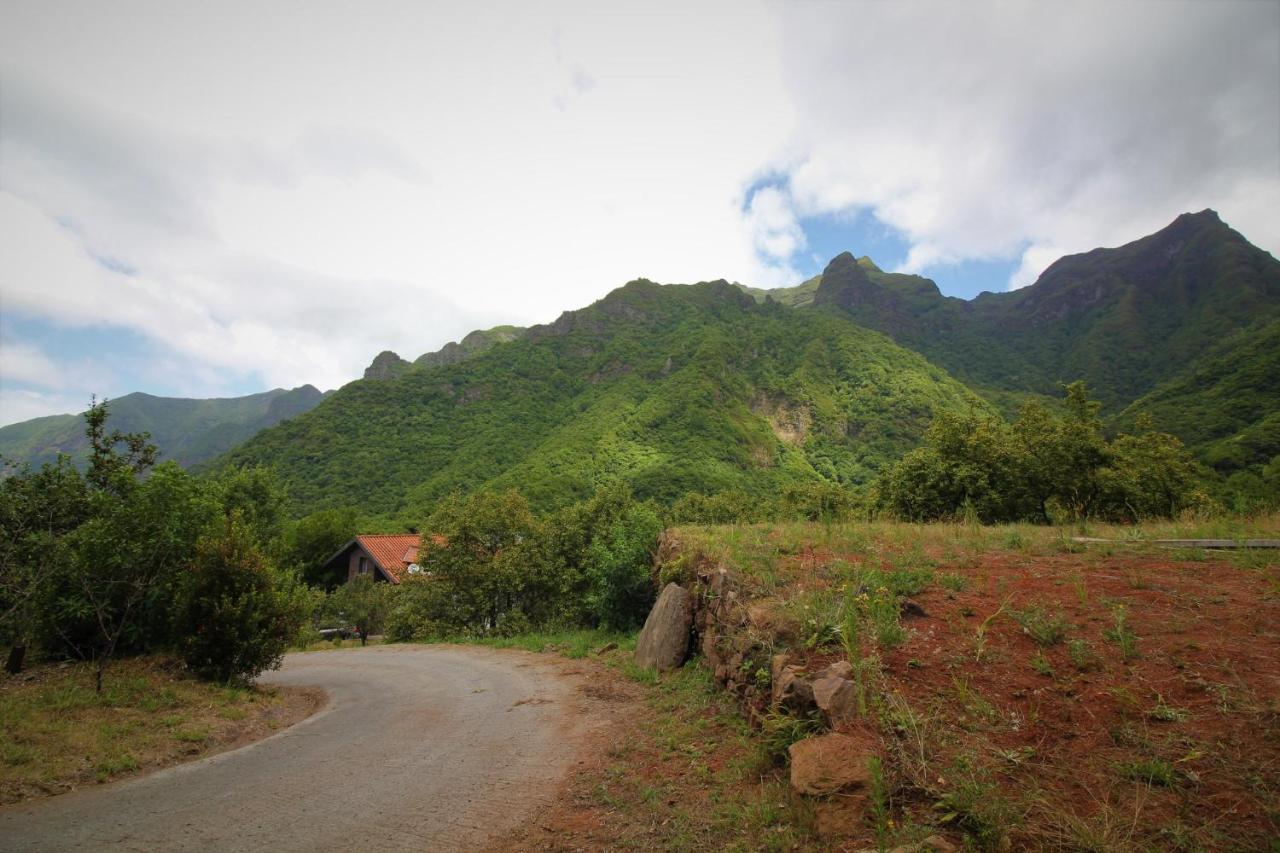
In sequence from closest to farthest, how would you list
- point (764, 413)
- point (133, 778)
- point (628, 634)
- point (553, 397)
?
1. point (133, 778)
2. point (628, 634)
3. point (764, 413)
4. point (553, 397)

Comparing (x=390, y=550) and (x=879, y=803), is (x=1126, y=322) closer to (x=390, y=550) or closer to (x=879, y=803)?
(x=390, y=550)

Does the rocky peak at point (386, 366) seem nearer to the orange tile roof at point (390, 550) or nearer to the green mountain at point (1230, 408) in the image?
the orange tile roof at point (390, 550)

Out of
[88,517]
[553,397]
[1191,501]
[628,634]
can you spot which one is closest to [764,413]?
[553,397]

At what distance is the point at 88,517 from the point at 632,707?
42.6 feet

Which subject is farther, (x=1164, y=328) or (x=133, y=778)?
(x=1164, y=328)

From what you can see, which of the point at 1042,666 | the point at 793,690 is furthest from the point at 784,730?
the point at 1042,666

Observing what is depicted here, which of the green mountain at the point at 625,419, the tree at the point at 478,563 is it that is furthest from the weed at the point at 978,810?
the green mountain at the point at 625,419

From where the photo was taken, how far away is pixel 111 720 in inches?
352

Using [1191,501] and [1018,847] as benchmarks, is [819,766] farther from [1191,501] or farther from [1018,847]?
[1191,501]

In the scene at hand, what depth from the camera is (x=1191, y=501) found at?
23.8 m

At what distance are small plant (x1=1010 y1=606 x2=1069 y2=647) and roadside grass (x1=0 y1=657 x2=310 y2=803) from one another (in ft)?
39.2

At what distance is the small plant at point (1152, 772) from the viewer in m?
3.69

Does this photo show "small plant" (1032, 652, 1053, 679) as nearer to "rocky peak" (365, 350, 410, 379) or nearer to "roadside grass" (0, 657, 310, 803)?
"roadside grass" (0, 657, 310, 803)

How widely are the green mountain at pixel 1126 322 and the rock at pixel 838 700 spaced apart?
14191cm
